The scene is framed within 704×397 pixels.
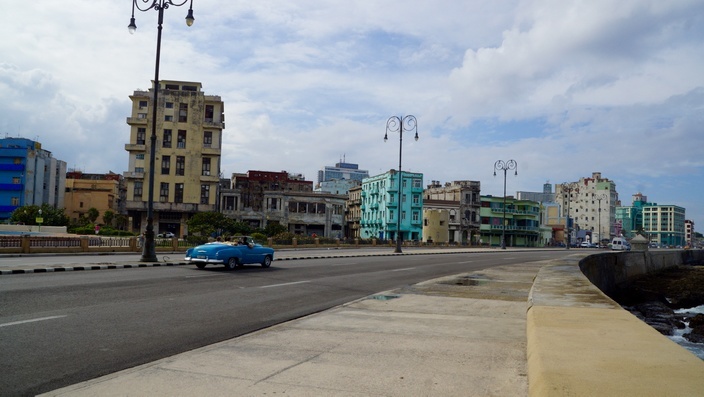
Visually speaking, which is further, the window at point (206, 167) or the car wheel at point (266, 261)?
the window at point (206, 167)

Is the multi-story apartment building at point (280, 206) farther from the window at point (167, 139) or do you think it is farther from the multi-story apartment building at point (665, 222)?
the multi-story apartment building at point (665, 222)

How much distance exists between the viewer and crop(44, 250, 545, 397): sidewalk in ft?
17.5

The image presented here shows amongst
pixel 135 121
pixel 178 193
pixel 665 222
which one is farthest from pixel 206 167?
pixel 665 222

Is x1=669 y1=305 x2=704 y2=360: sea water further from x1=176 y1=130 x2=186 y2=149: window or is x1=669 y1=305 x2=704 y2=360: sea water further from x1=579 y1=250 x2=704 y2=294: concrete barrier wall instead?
x1=176 y1=130 x2=186 y2=149: window

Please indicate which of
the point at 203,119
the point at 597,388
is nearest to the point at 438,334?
the point at 597,388

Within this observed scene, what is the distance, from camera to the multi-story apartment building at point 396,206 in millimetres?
93000

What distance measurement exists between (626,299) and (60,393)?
→ 3101 cm

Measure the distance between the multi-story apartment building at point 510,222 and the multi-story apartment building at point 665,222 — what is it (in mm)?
92713

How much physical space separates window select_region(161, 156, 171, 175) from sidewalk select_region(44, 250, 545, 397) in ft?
217

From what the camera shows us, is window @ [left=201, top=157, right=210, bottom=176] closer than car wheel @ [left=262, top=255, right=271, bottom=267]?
No

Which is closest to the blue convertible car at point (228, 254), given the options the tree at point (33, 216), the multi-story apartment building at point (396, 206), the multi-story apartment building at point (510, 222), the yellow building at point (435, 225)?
the tree at point (33, 216)

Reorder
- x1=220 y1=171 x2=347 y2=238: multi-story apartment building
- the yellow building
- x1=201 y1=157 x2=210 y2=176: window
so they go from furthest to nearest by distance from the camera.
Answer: the yellow building → x1=220 y1=171 x2=347 y2=238: multi-story apartment building → x1=201 y1=157 x2=210 y2=176: window

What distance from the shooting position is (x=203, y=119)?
72812 millimetres

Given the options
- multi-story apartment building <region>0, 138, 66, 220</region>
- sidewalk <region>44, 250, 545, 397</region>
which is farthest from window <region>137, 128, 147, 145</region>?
sidewalk <region>44, 250, 545, 397</region>
